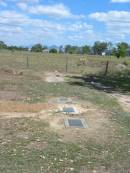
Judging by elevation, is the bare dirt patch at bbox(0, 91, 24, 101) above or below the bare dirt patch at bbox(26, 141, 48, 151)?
below

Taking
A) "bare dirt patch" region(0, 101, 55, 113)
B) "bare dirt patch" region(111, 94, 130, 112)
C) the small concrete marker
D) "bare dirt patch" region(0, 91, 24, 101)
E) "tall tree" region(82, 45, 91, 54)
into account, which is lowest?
"tall tree" region(82, 45, 91, 54)

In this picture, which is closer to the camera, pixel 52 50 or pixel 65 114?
pixel 65 114

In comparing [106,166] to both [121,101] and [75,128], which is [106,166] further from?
[121,101]

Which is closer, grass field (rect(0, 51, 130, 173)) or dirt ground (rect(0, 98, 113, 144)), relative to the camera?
grass field (rect(0, 51, 130, 173))

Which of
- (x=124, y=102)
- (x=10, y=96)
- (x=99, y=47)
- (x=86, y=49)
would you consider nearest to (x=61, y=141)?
(x=10, y=96)

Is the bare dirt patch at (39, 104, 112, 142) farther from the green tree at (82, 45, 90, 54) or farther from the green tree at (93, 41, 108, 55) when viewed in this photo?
the green tree at (93, 41, 108, 55)

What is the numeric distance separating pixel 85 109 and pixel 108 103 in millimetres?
1659

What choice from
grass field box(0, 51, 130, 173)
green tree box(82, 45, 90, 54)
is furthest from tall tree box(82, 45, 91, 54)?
grass field box(0, 51, 130, 173)

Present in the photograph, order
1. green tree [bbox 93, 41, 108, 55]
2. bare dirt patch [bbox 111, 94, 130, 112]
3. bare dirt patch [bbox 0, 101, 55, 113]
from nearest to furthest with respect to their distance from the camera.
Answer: bare dirt patch [bbox 0, 101, 55, 113] < bare dirt patch [bbox 111, 94, 130, 112] < green tree [bbox 93, 41, 108, 55]

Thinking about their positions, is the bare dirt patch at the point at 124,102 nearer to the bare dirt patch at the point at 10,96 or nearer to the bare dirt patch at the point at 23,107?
the bare dirt patch at the point at 23,107

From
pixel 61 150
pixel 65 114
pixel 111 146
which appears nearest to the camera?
pixel 61 150

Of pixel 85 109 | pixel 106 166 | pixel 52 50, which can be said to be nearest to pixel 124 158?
pixel 106 166

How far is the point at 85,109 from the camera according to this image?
12.5 metres

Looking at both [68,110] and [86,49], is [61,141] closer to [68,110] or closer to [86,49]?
[68,110]
